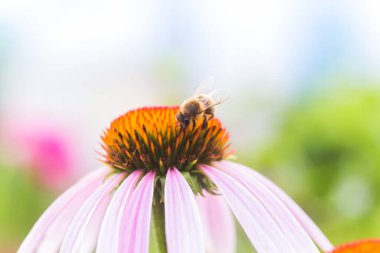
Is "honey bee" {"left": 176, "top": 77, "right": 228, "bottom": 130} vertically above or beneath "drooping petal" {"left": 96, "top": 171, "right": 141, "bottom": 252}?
above

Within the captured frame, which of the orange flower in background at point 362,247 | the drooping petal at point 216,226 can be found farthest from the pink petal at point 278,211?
the drooping petal at point 216,226

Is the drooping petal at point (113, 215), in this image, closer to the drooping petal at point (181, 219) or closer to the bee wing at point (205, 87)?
the drooping petal at point (181, 219)

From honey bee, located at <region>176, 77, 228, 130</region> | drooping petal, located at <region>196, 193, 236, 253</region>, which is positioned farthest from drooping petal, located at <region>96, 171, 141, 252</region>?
drooping petal, located at <region>196, 193, 236, 253</region>

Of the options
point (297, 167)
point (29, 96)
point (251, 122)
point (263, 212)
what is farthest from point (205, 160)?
point (29, 96)

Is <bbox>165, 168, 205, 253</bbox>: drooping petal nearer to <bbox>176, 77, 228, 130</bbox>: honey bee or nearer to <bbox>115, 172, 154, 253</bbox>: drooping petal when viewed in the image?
<bbox>115, 172, 154, 253</bbox>: drooping petal

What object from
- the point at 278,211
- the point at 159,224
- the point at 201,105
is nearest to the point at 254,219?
the point at 278,211

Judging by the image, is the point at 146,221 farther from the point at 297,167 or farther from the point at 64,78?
the point at 64,78
